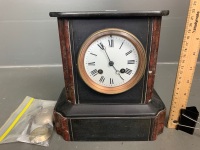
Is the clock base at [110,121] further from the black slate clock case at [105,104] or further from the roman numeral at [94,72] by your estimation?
the roman numeral at [94,72]

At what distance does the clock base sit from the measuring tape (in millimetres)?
95

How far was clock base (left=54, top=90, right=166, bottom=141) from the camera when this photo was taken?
937 mm

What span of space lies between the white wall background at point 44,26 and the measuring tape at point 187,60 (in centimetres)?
79

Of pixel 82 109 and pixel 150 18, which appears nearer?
pixel 150 18

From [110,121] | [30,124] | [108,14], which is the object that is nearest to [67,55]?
[108,14]

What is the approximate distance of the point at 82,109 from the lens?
954 millimetres

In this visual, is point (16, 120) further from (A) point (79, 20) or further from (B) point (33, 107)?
(A) point (79, 20)

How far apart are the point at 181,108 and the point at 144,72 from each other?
11.7 inches

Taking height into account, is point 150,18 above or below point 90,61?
above

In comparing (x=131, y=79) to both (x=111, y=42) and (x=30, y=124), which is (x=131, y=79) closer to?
(x=111, y=42)

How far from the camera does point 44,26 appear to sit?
169 cm

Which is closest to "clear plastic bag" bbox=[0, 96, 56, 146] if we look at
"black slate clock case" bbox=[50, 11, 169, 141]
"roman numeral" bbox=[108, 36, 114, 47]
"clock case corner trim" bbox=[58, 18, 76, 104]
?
"black slate clock case" bbox=[50, 11, 169, 141]

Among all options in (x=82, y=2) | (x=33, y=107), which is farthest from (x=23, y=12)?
(x=33, y=107)

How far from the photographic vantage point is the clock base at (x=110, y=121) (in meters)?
0.94
